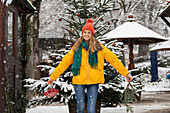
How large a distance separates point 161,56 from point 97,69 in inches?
954

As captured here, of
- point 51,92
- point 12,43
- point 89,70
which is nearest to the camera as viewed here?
point 89,70

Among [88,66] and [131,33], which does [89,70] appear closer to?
[88,66]

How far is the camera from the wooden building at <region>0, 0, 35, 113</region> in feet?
18.1

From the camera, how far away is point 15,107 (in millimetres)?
6562

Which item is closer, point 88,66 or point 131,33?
point 88,66

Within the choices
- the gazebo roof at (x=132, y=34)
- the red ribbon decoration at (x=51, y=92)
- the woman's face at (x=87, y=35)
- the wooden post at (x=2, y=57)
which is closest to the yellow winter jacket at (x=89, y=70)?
the woman's face at (x=87, y=35)

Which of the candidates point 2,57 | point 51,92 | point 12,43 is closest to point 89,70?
point 51,92

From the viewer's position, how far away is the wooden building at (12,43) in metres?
5.51

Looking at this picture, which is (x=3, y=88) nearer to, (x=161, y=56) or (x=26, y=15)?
(x=26, y=15)

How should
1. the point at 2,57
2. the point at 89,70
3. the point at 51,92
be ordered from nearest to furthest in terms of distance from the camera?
the point at 89,70 → the point at 2,57 → the point at 51,92

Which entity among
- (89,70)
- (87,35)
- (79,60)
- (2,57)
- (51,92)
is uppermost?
(87,35)

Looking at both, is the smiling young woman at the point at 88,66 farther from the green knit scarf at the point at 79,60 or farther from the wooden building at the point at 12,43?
the wooden building at the point at 12,43

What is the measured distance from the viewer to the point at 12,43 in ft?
21.4

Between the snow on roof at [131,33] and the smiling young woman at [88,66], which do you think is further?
the snow on roof at [131,33]
